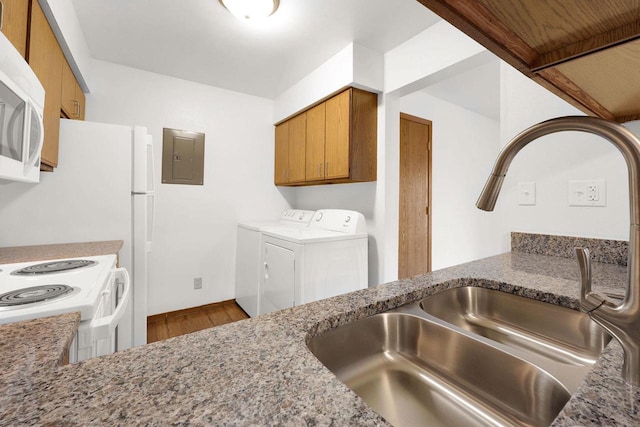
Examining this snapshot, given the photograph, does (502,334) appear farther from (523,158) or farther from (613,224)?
(523,158)

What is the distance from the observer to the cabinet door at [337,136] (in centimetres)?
232

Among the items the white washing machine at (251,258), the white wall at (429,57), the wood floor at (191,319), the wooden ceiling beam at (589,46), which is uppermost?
the white wall at (429,57)

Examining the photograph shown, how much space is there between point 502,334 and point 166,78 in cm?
344

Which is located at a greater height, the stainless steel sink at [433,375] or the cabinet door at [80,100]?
the cabinet door at [80,100]

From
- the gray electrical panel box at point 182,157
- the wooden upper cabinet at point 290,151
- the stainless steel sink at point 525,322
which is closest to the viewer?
the stainless steel sink at point 525,322

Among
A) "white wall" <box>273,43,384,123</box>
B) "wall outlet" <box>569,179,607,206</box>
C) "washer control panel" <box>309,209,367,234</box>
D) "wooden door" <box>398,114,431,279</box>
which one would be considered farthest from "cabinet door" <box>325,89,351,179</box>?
"wall outlet" <box>569,179,607,206</box>

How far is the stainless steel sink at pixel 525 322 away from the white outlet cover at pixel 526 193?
2.51 feet

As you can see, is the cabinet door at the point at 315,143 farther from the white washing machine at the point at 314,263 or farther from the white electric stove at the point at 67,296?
the white electric stove at the point at 67,296

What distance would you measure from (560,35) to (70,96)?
9.32 feet

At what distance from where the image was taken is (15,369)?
0.44m

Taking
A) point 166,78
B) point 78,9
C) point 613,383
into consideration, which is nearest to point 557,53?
point 613,383

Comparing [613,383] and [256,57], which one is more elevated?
[256,57]

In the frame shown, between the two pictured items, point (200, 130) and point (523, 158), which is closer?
point (523, 158)

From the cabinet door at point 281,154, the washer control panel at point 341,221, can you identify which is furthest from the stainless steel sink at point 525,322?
the cabinet door at point 281,154
